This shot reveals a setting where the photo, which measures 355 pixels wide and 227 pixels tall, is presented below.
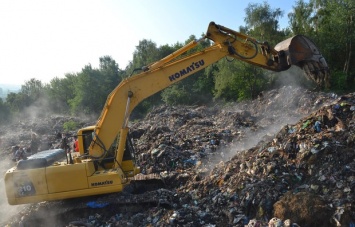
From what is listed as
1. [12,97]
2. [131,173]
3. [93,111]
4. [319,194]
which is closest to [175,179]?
[131,173]

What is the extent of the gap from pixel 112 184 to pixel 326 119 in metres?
4.92

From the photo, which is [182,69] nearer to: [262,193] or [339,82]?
[262,193]

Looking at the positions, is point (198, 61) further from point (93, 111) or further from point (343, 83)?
→ point (93, 111)

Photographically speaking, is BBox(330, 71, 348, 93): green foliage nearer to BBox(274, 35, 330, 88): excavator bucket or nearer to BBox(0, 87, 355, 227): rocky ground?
BBox(0, 87, 355, 227): rocky ground

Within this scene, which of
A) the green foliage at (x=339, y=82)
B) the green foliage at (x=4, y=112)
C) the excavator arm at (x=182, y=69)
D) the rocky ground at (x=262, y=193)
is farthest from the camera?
the green foliage at (x=4, y=112)

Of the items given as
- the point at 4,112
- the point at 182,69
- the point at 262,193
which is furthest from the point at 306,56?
the point at 4,112

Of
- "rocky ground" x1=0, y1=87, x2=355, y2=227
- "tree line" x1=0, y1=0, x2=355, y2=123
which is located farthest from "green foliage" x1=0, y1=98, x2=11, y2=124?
"rocky ground" x1=0, y1=87, x2=355, y2=227

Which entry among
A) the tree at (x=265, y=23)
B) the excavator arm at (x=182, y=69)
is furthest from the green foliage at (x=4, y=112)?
the excavator arm at (x=182, y=69)

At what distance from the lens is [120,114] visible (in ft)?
23.7

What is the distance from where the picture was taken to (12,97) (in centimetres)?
5662

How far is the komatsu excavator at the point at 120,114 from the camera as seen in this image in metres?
6.94

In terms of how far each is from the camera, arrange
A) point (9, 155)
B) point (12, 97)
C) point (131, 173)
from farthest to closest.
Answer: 1. point (12, 97)
2. point (9, 155)
3. point (131, 173)

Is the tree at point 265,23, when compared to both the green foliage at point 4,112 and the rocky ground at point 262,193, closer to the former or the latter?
the rocky ground at point 262,193

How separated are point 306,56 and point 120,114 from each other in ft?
13.4
